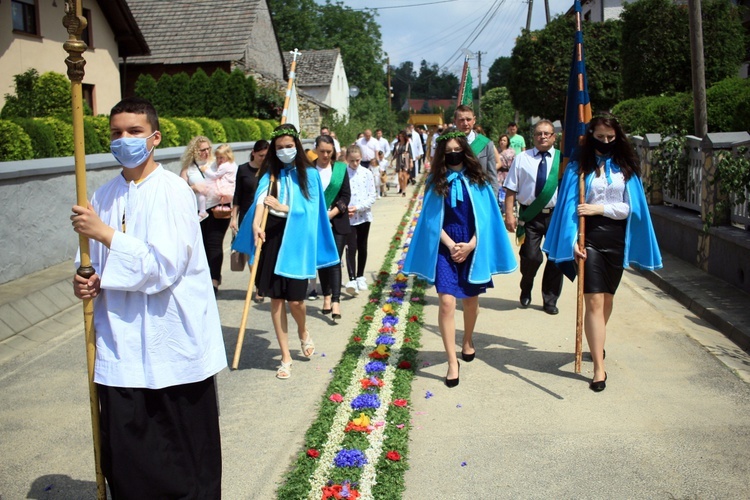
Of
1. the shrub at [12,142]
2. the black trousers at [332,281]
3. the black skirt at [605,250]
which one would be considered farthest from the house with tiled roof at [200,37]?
the black skirt at [605,250]

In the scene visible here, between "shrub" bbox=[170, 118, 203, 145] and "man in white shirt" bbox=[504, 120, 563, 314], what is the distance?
1161 centimetres

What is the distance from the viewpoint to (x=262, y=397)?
5926 mm

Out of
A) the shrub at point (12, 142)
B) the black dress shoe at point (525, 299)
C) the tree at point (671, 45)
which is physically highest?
the tree at point (671, 45)

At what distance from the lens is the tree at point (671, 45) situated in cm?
1745

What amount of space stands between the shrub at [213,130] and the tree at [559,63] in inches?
578

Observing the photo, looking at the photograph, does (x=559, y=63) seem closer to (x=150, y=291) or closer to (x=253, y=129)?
(x=253, y=129)

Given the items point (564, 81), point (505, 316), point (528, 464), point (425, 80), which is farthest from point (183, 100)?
point (425, 80)

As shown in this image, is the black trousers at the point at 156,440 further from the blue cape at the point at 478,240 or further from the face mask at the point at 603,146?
the face mask at the point at 603,146

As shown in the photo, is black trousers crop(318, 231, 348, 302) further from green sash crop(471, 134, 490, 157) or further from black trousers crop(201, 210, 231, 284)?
green sash crop(471, 134, 490, 157)

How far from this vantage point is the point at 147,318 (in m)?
3.30

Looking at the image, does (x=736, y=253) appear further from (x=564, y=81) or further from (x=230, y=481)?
(x=564, y=81)

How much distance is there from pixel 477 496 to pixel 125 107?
104 inches

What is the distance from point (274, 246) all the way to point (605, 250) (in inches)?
103

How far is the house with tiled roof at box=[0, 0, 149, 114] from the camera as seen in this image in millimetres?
19641
